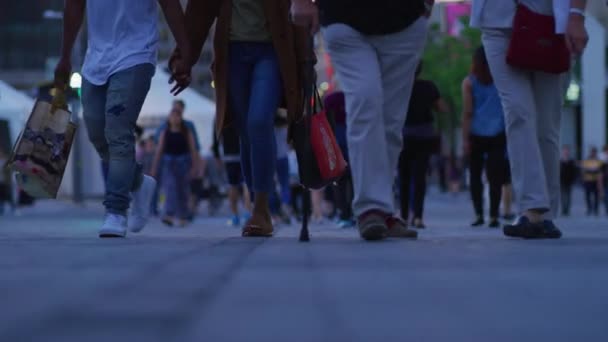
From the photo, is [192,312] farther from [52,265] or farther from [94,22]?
[94,22]

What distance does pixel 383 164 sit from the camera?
21.5ft

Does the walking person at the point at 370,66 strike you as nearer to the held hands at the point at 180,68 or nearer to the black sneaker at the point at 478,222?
the held hands at the point at 180,68

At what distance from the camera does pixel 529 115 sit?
702 centimetres

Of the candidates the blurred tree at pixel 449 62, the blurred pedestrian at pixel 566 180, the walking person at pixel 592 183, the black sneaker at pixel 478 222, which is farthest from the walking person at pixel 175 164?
the blurred tree at pixel 449 62

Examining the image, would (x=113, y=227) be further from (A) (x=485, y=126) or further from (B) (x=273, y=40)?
(A) (x=485, y=126)

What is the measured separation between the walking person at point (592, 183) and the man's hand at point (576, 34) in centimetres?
2008

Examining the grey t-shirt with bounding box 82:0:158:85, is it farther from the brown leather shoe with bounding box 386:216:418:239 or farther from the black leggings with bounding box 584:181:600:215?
the black leggings with bounding box 584:181:600:215

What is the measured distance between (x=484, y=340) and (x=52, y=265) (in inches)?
76.3

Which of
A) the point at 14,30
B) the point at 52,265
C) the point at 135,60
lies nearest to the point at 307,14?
the point at 135,60

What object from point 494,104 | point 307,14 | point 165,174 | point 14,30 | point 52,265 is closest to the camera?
point 52,265

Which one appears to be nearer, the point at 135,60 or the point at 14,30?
the point at 135,60

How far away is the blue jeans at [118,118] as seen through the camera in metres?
6.91

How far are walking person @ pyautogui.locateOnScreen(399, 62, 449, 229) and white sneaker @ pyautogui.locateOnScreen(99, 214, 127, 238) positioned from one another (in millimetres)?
6059

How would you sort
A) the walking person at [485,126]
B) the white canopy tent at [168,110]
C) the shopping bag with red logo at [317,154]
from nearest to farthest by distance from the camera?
the shopping bag with red logo at [317,154] → the walking person at [485,126] → the white canopy tent at [168,110]
